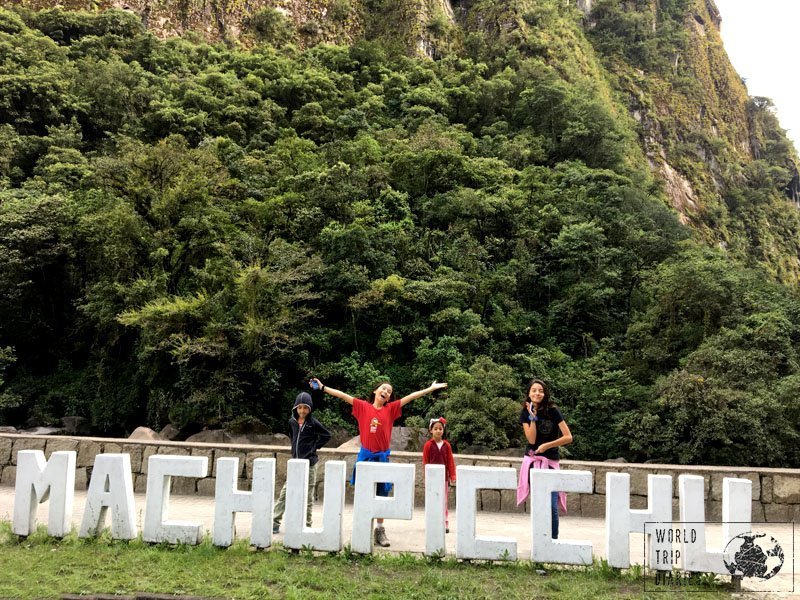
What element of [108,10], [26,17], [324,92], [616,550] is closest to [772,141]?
[324,92]

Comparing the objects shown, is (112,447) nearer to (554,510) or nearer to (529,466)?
(529,466)

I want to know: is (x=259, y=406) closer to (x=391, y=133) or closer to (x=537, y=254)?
(x=537, y=254)

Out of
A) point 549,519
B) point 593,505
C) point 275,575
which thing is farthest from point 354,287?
point 275,575

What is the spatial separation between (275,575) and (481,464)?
3.33 meters

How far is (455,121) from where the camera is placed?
3331 centimetres

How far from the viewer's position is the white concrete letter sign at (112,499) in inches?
211

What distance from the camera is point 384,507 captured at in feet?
17.0

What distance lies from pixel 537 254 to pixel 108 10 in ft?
102

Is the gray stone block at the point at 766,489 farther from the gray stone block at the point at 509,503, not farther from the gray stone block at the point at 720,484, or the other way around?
the gray stone block at the point at 509,503

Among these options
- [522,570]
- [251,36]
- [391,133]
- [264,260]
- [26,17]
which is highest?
[251,36]

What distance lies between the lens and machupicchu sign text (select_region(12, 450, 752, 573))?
480cm

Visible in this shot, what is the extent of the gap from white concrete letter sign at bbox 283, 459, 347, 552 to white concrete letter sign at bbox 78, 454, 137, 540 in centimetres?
142

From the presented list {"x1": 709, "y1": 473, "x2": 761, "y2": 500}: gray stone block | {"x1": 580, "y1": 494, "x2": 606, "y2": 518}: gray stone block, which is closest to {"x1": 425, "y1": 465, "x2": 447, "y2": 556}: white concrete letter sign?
{"x1": 580, "y1": 494, "x2": 606, "y2": 518}: gray stone block

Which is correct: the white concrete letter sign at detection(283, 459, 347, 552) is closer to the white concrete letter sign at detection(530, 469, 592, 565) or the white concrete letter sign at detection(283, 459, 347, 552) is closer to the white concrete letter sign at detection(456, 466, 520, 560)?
the white concrete letter sign at detection(456, 466, 520, 560)
